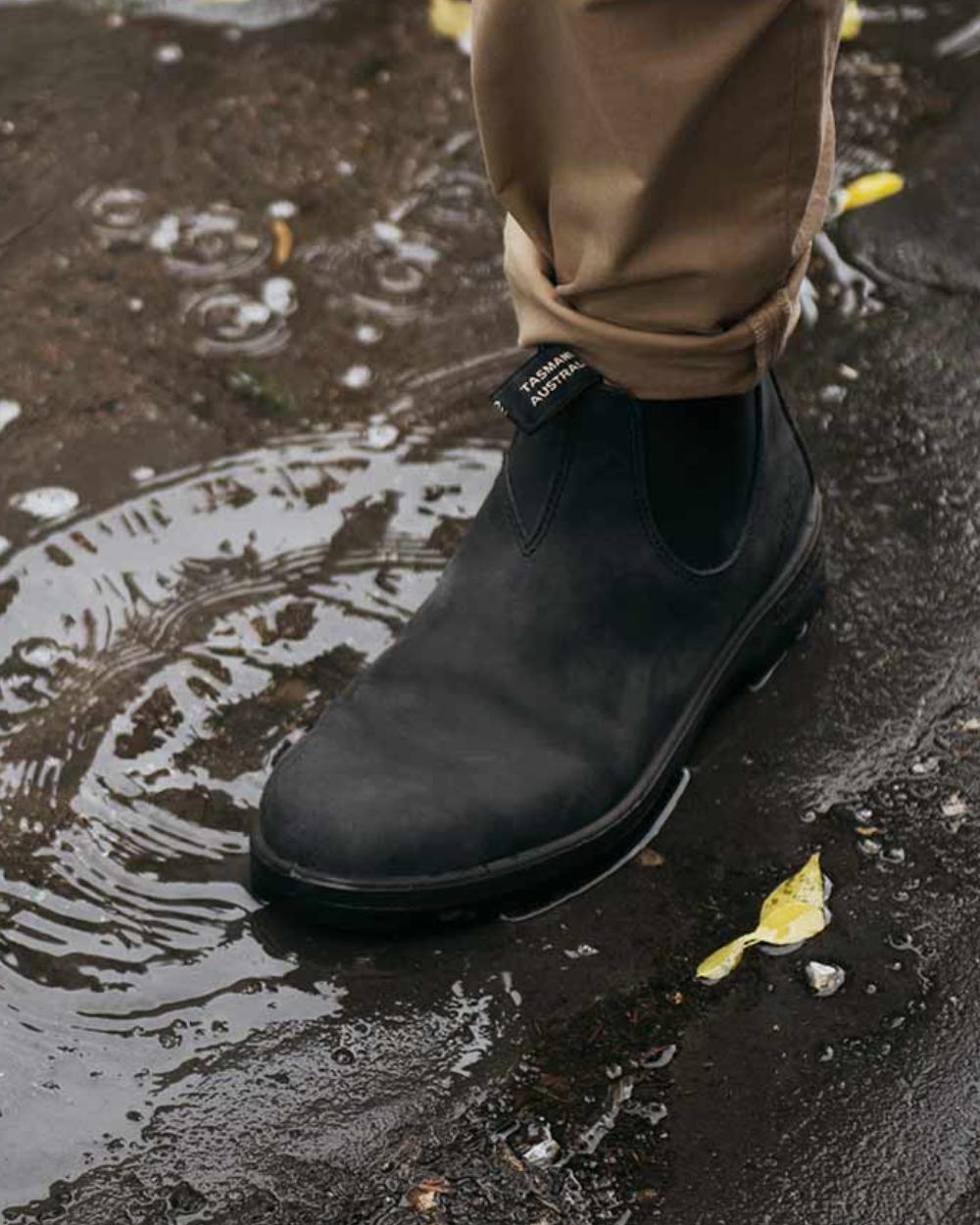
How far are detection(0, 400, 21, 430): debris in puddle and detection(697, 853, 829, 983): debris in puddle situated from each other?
1.16 m

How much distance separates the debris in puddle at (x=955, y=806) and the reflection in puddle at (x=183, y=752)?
0.48 metres

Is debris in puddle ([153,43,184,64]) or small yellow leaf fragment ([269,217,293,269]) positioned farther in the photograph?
debris in puddle ([153,43,184,64])

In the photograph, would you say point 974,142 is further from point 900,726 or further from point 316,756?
point 316,756

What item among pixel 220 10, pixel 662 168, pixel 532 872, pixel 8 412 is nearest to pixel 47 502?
pixel 8 412

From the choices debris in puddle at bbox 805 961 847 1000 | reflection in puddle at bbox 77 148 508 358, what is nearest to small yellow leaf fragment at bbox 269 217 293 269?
reflection in puddle at bbox 77 148 508 358

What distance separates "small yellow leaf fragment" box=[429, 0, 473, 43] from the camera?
3107mm

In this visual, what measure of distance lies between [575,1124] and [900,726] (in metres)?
0.59

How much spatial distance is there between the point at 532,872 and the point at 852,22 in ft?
6.03

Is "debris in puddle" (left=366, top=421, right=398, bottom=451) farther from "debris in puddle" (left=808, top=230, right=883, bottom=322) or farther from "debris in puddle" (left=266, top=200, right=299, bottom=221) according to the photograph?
"debris in puddle" (left=808, top=230, right=883, bottom=322)

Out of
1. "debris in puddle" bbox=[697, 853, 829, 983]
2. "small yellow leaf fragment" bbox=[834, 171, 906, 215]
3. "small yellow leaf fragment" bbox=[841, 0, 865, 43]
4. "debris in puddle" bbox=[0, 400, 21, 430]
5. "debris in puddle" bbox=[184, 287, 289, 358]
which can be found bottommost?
"small yellow leaf fragment" bbox=[834, 171, 906, 215]

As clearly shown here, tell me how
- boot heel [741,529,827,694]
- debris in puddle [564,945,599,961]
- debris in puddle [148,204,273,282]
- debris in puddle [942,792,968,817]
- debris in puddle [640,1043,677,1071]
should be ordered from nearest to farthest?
debris in puddle [640,1043,677,1071] → debris in puddle [564,945,599,961] → debris in puddle [942,792,968,817] → boot heel [741,529,827,694] → debris in puddle [148,204,273,282]

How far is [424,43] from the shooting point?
10.1ft

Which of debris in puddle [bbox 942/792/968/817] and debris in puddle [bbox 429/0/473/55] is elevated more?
debris in puddle [bbox 429/0/473/55]

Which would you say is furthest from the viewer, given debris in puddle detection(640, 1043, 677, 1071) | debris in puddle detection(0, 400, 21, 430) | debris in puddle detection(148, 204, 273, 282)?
debris in puddle detection(148, 204, 273, 282)
